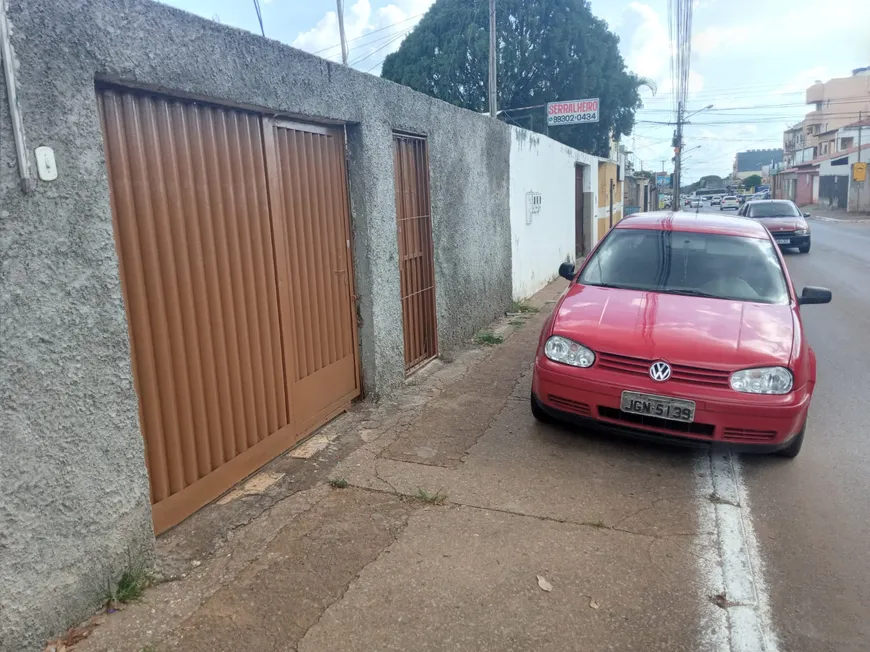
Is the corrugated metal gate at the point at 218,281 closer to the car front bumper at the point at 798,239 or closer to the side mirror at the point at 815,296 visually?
the side mirror at the point at 815,296

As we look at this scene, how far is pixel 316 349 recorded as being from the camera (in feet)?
16.2

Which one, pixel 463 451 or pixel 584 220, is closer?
pixel 463 451

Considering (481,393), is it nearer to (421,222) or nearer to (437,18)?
(421,222)

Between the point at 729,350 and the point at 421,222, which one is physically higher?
the point at 421,222

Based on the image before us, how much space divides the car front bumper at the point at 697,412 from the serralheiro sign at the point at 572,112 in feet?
66.4

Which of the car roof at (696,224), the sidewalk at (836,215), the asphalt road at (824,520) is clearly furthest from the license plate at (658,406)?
the sidewalk at (836,215)

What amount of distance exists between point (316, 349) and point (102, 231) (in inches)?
89.1

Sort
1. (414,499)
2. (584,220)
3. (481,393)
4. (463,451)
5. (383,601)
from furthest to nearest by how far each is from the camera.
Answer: (584,220) < (481,393) < (463,451) < (414,499) < (383,601)

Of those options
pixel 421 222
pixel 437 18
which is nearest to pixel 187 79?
pixel 421 222

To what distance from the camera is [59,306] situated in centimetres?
260

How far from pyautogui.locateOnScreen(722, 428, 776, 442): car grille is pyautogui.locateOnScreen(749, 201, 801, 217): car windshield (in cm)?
1782

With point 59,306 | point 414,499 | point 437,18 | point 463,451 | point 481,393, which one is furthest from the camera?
point 437,18

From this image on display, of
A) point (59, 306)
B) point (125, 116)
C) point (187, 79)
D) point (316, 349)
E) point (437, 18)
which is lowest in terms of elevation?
point (316, 349)

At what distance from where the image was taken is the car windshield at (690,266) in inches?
203
